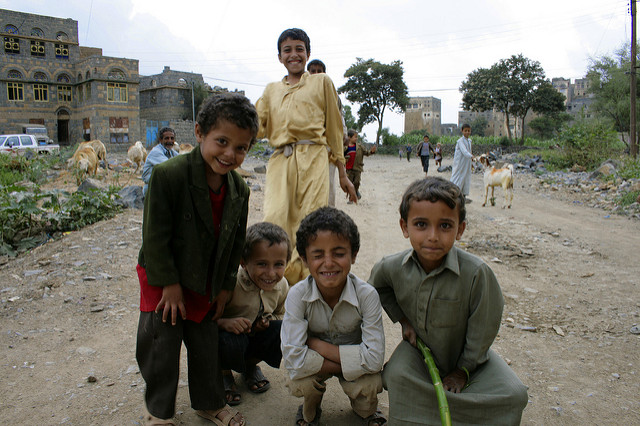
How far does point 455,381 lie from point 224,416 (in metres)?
1.08

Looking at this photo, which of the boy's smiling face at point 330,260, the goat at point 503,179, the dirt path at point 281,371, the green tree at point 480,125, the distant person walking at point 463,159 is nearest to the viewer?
the boy's smiling face at point 330,260

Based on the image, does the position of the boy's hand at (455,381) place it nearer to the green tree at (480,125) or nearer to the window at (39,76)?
the window at (39,76)

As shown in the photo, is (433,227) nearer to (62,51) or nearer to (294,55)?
(294,55)

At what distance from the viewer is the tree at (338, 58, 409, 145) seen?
37531mm

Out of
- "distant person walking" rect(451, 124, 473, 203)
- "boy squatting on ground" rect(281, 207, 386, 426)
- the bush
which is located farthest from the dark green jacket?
the bush

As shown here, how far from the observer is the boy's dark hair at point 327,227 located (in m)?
1.92

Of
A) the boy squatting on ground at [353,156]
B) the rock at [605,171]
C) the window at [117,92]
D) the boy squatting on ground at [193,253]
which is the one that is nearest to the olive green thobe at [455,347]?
the boy squatting on ground at [193,253]

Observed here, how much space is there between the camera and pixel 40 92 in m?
28.3

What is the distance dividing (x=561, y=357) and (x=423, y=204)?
181cm

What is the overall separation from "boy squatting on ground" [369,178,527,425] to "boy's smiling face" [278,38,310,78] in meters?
1.54

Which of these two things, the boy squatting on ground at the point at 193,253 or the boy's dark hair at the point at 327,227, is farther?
the boy's dark hair at the point at 327,227

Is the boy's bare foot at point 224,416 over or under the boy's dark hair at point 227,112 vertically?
under

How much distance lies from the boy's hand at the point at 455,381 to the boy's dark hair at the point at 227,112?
140cm

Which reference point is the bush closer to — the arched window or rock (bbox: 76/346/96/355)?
rock (bbox: 76/346/96/355)
